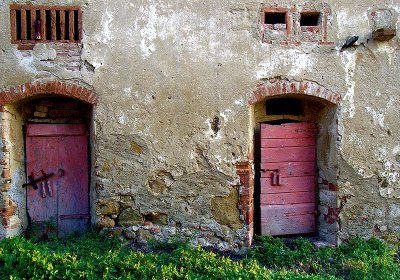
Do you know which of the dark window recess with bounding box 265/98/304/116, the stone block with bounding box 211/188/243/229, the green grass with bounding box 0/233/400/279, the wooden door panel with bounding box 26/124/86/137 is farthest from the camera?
the dark window recess with bounding box 265/98/304/116

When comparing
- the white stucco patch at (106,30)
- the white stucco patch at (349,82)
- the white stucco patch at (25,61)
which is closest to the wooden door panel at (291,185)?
the white stucco patch at (349,82)

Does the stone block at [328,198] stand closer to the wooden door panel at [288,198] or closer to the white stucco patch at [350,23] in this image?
the wooden door panel at [288,198]

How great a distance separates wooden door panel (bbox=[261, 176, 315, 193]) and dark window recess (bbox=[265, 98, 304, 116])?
953mm

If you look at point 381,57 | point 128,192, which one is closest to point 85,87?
point 128,192

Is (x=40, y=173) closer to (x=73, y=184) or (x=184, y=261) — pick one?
(x=73, y=184)

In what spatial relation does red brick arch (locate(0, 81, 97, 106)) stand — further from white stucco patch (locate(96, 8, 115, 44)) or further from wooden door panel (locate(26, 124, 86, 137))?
white stucco patch (locate(96, 8, 115, 44))

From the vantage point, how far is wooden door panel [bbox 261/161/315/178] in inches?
225

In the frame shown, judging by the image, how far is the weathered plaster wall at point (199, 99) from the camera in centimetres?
522

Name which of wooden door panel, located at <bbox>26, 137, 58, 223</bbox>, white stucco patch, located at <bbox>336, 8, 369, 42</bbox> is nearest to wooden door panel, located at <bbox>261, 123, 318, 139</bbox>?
white stucco patch, located at <bbox>336, 8, 369, 42</bbox>

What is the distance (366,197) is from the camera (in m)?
5.47

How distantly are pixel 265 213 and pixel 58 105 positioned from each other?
10.6 ft

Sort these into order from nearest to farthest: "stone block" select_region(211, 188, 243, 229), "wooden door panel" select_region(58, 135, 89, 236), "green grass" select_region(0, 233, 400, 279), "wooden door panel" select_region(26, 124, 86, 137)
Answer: "green grass" select_region(0, 233, 400, 279)
"stone block" select_region(211, 188, 243, 229)
"wooden door panel" select_region(26, 124, 86, 137)
"wooden door panel" select_region(58, 135, 89, 236)

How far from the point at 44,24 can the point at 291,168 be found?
3764 mm

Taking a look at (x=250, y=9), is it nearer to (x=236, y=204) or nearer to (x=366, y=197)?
(x=236, y=204)
